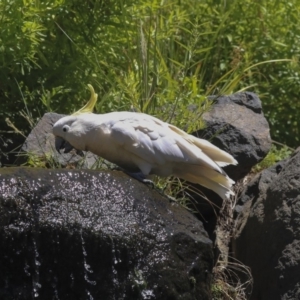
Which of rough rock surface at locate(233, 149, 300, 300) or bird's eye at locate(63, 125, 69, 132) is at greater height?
bird's eye at locate(63, 125, 69, 132)

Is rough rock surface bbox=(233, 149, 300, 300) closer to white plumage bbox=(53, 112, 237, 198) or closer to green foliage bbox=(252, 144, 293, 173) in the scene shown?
white plumage bbox=(53, 112, 237, 198)

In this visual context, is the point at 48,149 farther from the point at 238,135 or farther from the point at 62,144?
the point at 238,135

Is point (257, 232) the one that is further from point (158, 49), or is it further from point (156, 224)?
point (158, 49)

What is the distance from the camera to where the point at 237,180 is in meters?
6.14

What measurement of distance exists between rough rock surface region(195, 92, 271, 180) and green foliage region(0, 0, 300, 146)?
160mm

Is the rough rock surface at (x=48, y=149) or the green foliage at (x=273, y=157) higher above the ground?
the rough rock surface at (x=48, y=149)

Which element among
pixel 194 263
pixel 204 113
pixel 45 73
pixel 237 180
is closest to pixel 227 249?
pixel 237 180

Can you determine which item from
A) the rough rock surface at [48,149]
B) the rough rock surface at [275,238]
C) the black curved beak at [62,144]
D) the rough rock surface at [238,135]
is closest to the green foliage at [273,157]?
the rough rock surface at [238,135]

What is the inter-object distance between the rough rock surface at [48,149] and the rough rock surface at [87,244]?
1.13 meters

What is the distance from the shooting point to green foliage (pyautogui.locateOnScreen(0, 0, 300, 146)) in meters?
6.12

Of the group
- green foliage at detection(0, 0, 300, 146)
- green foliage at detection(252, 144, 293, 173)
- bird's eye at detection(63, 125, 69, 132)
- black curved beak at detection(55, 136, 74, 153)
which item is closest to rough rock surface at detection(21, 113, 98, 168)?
green foliage at detection(0, 0, 300, 146)

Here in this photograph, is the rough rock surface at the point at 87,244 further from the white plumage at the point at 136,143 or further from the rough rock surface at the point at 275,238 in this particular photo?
the rough rock surface at the point at 275,238

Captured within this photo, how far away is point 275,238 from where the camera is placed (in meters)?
5.20

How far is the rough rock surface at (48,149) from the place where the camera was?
5.59m
